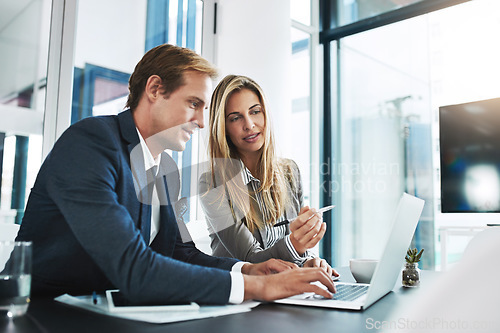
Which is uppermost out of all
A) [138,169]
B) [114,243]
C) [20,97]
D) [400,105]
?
[400,105]

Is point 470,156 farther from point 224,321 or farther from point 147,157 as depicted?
point 224,321

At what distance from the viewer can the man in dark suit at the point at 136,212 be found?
812 mm

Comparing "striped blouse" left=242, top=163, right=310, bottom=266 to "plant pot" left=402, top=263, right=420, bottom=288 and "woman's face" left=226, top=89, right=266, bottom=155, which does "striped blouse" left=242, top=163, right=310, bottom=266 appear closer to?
"woman's face" left=226, top=89, right=266, bottom=155

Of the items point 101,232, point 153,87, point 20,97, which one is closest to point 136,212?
point 101,232

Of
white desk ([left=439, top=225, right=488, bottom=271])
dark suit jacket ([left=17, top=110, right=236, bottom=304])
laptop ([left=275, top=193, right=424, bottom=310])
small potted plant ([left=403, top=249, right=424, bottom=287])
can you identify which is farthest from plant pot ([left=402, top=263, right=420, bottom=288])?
white desk ([left=439, top=225, right=488, bottom=271])

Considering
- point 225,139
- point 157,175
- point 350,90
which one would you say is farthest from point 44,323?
point 350,90

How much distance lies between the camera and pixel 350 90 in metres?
4.27

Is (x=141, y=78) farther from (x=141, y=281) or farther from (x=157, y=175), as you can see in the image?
(x=141, y=281)

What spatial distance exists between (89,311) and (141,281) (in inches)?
3.8

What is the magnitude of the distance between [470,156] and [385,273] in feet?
7.84

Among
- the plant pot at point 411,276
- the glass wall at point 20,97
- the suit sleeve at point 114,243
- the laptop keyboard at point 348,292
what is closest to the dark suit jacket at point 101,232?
the suit sleeve at point 114,243

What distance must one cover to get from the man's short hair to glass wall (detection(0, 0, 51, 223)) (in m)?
1.39

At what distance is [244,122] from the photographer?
71.9 inches

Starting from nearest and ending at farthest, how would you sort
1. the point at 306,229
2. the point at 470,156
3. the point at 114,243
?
the point at 114,243, the point at 306,229, the point at 470,156
